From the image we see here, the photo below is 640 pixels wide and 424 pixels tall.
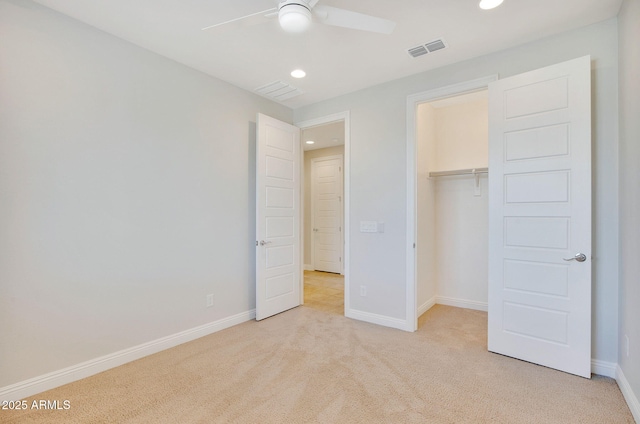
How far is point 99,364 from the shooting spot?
2.35 m

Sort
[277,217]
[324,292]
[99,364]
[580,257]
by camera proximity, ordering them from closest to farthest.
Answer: [580,257], [99,364], [277,217], [324,292]

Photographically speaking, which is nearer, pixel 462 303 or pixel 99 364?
pixel 99 364

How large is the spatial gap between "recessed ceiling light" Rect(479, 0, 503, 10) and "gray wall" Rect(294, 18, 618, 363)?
751 millimetres

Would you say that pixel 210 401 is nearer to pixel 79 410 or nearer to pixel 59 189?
pixel 79 410

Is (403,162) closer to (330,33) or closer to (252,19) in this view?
(330,33)

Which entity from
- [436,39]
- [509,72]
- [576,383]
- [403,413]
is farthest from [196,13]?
[576,383]

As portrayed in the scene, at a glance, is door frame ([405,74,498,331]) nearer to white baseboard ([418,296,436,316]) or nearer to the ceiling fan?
white baseboard ([418,296,436,316])

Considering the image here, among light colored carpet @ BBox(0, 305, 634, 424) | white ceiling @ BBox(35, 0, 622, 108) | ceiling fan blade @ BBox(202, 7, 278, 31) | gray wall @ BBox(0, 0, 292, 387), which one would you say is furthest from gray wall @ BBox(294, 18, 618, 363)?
ceiling fan blade @ BBox(202, 7, 278, 31)

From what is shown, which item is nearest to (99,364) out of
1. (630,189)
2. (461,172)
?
(630,189)

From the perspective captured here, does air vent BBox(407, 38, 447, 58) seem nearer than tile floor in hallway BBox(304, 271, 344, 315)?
Yes

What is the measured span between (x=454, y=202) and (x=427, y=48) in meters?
2.16

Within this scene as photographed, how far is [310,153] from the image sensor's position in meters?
6.82

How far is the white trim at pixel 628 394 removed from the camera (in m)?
1.76

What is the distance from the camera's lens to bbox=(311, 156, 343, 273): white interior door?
6391 millimetres
